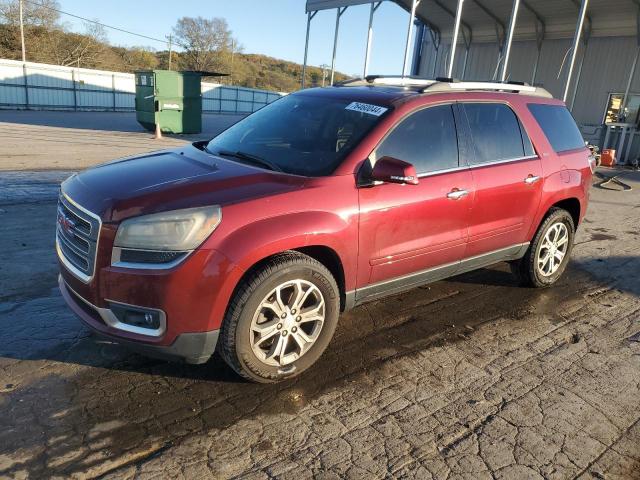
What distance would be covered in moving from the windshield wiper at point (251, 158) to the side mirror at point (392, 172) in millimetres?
650

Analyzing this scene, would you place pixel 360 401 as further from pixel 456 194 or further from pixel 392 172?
pixel 456 194

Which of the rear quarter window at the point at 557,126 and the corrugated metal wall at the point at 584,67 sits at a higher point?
the corrugated metal wall at the point at 584,67

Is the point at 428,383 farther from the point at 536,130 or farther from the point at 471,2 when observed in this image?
the point at 471,2

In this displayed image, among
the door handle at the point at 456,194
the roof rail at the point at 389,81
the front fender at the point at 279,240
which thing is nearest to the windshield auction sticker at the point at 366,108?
the roof rail at the point at 389,81

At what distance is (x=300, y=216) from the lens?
300 cm

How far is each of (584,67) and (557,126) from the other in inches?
741

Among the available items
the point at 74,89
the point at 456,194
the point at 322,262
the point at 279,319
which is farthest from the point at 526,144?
the point at 74,89

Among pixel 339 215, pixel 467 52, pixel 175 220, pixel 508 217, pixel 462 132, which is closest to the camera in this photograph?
pixel 175 220

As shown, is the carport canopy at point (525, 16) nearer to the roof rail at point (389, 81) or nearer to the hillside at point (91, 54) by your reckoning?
the roof rail at point (389, 81)

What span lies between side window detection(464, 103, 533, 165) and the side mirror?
3.50 ft

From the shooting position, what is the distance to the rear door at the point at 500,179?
159 inches

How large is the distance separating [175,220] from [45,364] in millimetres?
1382

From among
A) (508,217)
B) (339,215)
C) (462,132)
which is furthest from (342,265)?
(508,217)

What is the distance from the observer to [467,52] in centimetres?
2480
